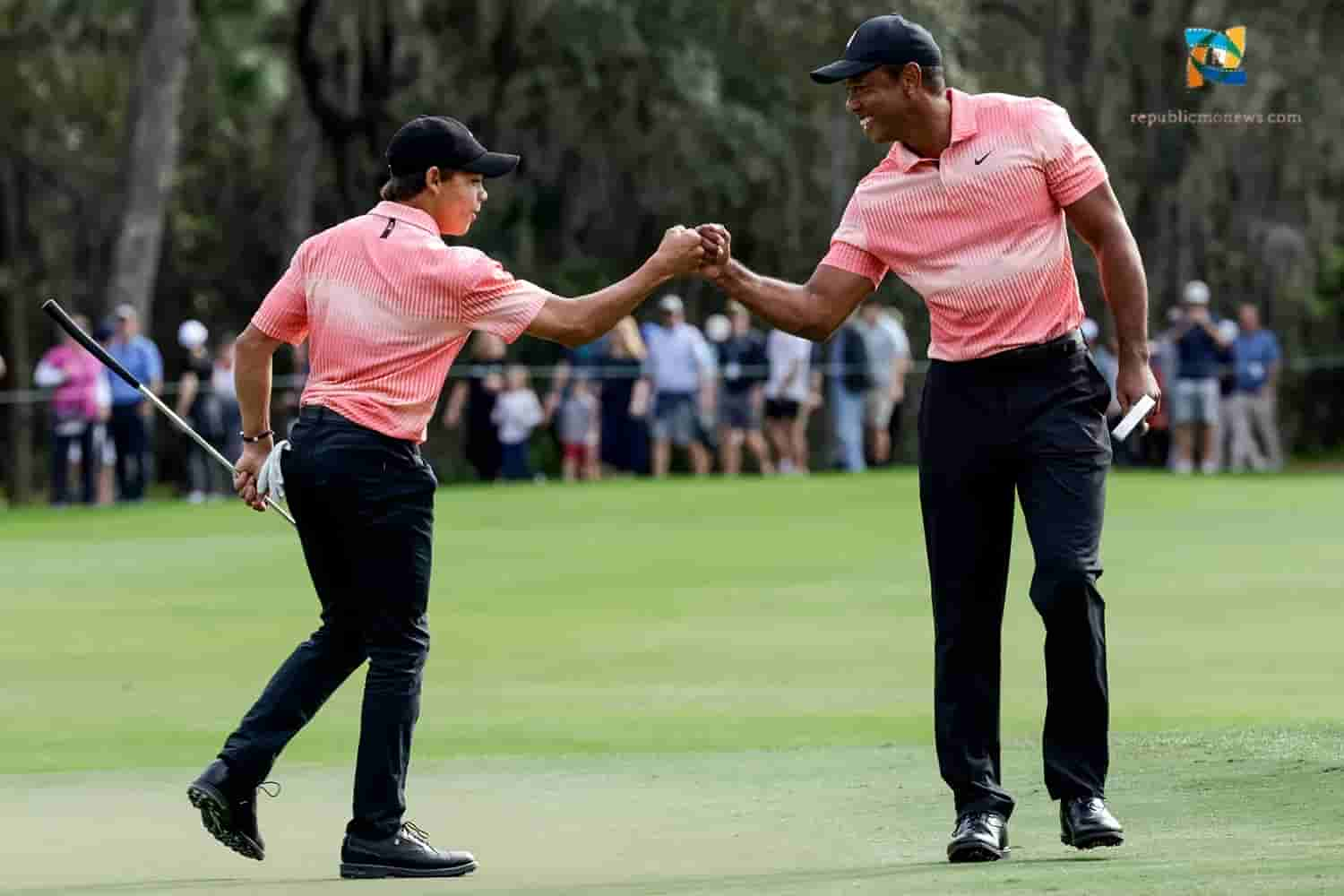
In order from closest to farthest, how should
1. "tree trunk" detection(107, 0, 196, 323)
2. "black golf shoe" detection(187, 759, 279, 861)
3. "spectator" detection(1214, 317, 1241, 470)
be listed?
"black golf shoe" detection(187, 759, 279, 861) < "spectator" detection(1214, 317, 1241, 470) < "tree trunk" detection(107, 0, 196, 323)

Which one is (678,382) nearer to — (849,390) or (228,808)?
(849,390)

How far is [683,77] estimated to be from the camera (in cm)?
3625

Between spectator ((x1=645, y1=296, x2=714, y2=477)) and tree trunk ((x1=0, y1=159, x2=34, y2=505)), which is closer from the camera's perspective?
spectator ((x1=645, y1=296, x2=714, y2=477))

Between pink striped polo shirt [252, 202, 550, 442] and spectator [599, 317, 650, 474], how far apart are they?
22.4 metres

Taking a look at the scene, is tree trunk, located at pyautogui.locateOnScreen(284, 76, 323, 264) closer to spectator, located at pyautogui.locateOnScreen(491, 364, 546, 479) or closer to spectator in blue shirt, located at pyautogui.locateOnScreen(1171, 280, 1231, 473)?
spectator, located at pyautogui.locateOnScreen(491, 364, 546, 479)

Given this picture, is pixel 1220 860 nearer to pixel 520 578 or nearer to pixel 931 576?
pixel 931 576

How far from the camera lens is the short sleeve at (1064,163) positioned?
23.6ft

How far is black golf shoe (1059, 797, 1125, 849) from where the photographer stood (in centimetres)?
695

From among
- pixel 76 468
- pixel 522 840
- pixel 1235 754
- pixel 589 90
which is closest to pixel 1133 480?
pixel 76 468

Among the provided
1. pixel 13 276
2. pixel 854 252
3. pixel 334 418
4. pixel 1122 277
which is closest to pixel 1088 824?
pixel 1122 277

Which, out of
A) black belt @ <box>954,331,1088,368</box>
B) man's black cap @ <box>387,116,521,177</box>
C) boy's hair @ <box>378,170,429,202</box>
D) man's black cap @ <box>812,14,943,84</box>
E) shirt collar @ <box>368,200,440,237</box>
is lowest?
black belt @ <box>954,331,1088,368</box>

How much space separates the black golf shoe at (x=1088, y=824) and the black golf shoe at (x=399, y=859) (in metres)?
1.50

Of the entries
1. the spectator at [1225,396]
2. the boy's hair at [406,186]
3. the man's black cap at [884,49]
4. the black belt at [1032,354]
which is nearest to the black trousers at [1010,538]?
the black belt at [1032,354]

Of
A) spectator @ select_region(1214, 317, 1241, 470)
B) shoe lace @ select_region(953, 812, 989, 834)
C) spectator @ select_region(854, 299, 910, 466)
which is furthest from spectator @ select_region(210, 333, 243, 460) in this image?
shoe lace @ select_region(953, 812, 989, 834)
